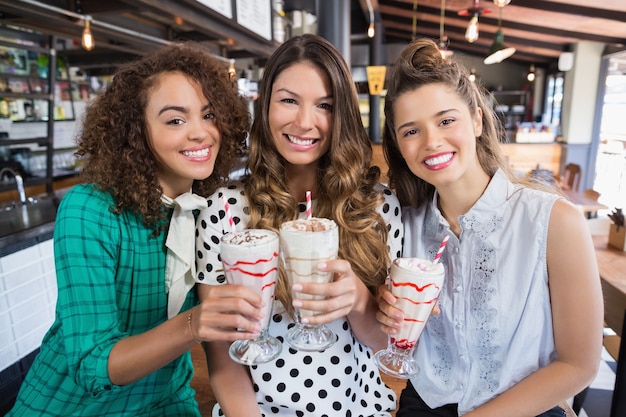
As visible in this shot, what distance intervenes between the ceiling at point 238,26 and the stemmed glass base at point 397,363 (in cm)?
288

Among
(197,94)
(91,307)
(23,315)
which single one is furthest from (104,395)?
(23,315)

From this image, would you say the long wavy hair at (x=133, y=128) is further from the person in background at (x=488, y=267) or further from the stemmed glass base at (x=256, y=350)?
the person in background at (x=488, y=267)

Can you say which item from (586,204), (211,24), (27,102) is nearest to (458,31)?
(586,204)

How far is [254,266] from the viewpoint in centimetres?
99

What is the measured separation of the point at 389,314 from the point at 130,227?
811mm

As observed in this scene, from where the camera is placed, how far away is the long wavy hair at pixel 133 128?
4.15 feet

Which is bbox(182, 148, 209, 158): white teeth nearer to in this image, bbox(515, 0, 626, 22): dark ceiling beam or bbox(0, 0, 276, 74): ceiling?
bbox(0, 0, 276, 74): ceiling

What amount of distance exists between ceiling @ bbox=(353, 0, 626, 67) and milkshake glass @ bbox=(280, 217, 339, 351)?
4.67 metres

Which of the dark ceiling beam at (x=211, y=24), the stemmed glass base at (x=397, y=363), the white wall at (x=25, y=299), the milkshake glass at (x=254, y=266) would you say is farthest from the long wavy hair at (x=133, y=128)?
the dark ceiling beam at (x=211, y=24)

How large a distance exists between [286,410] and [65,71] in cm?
645

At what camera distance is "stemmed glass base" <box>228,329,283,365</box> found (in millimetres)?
1064

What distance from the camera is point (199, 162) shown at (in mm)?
1331

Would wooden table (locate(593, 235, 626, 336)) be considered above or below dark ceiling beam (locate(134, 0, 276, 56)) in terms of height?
→ below

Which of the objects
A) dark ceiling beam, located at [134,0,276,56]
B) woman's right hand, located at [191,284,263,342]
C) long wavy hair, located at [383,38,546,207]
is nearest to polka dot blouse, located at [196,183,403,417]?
long wavy hair, located at [383,38,546,207]
